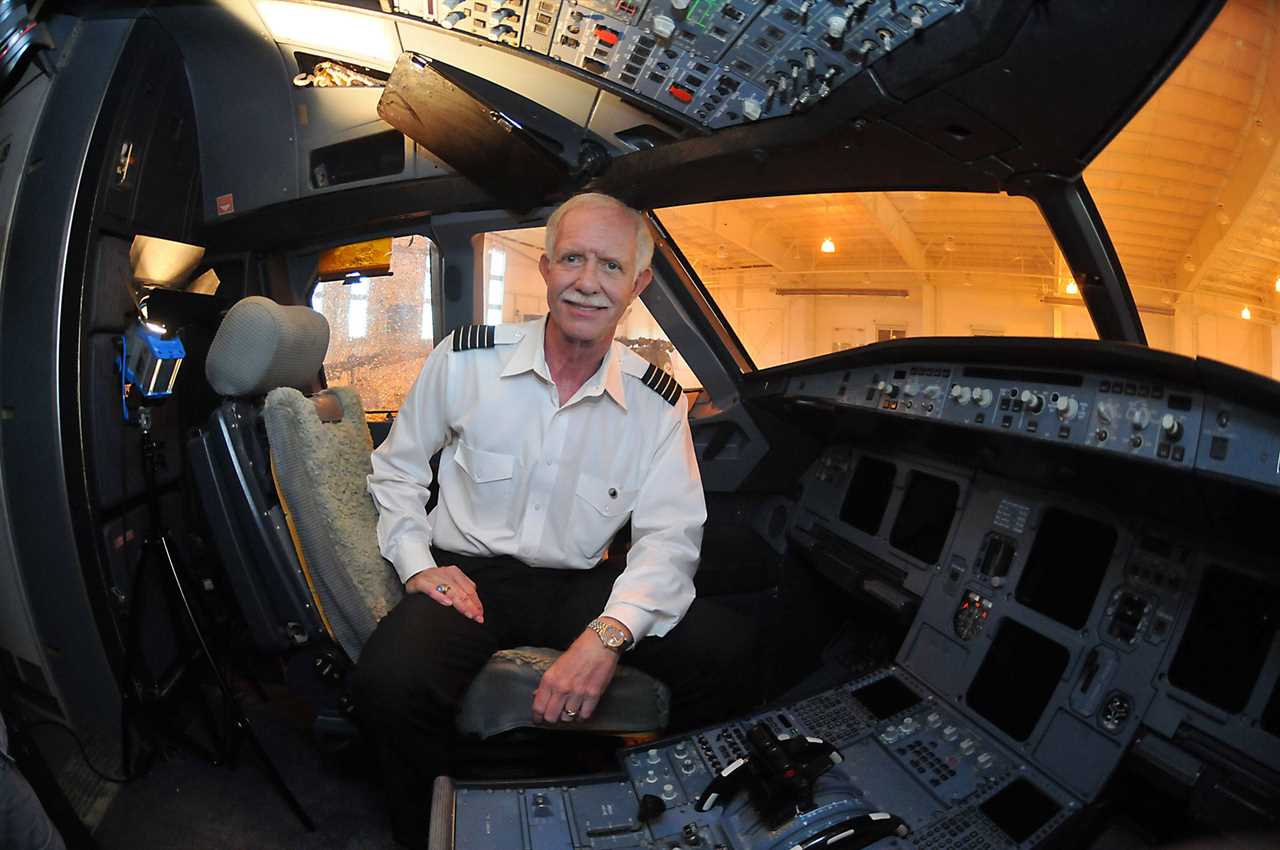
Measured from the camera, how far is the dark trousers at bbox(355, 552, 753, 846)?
4.23ft

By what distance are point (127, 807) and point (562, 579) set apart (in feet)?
4.17

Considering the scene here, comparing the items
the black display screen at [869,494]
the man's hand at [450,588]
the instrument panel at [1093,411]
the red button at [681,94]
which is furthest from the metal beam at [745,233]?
the man's hand at [450,588]

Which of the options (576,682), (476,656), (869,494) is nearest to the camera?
(576,682)

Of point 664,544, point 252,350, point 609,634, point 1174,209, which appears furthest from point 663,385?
point 1174,209

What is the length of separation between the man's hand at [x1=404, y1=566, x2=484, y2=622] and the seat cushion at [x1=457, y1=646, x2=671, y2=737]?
12 centimetres

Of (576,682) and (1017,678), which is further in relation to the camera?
(1017,678)

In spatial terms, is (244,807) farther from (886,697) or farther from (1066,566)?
(1066,566)

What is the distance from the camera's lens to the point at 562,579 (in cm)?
160

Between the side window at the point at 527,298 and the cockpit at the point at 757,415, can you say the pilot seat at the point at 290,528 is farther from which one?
the side window at the point at 527,298

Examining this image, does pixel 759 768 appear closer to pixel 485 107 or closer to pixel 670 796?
pixel 670 796

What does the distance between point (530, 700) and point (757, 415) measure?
5.31 ft

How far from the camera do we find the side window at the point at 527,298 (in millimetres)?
2842

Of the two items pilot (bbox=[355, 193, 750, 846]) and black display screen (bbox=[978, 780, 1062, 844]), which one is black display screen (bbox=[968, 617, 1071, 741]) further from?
pilot (bbox=[355, 193, 750, 846])

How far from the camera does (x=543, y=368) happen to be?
1.58 meters
